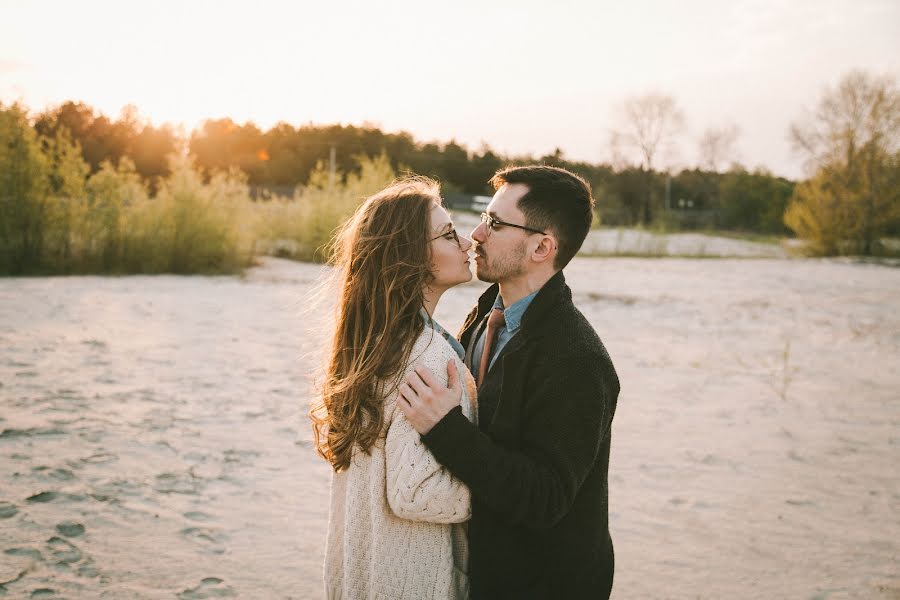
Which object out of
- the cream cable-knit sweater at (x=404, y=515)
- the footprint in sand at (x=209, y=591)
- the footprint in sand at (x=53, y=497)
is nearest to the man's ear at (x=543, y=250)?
the cream cable-knit sweater at (x=404, y=515)

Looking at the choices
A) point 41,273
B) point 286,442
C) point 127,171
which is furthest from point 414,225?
point 127,171

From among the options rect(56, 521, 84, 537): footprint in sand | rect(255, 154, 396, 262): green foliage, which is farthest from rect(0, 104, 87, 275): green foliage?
rect(56, 521, 84, 537): footprint in sand

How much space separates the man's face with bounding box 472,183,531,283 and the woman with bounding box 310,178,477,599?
188mm

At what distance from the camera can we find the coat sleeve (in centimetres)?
197

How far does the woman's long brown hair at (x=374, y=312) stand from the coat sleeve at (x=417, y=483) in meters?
0.08

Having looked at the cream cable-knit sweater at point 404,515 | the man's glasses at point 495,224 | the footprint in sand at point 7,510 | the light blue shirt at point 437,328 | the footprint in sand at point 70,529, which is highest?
the man's glasses at point 495,224

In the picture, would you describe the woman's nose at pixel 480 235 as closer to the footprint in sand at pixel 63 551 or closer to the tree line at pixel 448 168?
the footprint in sand at pixel 63 551

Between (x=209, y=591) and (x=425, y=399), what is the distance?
2.13 m

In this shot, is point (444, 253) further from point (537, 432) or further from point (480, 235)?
point (537, 432)

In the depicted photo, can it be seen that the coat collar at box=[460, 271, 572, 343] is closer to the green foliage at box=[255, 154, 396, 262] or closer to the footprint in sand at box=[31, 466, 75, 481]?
the footprint in sand at box=[31, 466, 75, 481]

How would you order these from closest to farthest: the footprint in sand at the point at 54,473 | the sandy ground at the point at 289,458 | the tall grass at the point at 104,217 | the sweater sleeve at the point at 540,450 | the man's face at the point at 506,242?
the sweater sleeve at the point at 540,450 → the man's face at the point at 506,242 → the sandy ground at the point at 289,458 → the footprint in sand at the point at 54,473 → the tall grass at the point at 104,217

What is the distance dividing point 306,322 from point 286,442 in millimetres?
5126

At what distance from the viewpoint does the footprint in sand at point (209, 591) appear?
3.40 meters

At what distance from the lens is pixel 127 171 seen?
51.3ft
